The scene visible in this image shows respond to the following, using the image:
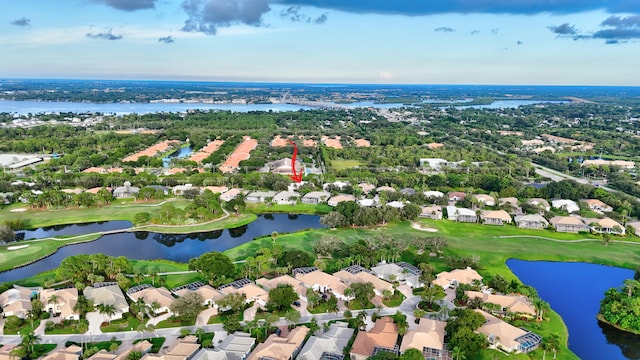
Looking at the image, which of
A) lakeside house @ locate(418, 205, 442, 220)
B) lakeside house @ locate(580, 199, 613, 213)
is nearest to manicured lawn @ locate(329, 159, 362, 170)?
lakeside house @ locate(418, 205, 442, 220)

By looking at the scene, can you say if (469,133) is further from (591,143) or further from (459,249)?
(459,249)

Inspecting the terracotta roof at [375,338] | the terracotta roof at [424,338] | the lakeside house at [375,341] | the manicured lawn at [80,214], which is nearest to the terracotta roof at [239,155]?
the manicured lawn at [80,214]

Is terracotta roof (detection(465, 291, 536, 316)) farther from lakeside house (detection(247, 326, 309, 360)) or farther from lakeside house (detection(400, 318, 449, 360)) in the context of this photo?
lakeside house (detection(247, 326, 309, 360))

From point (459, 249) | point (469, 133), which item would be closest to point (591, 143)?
point (469, 133)

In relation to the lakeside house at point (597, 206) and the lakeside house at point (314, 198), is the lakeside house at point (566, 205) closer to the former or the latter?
the lakeside house at point (597, 206)

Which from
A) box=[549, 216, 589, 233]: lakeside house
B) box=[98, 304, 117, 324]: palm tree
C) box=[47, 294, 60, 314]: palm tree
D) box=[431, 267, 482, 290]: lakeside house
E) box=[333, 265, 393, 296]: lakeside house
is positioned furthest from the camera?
box=[549, 216, 589, 233]: lakeside house

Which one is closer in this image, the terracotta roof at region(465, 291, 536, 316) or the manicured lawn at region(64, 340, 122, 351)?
the manicured lawn at region(64, 340, 122, 351)

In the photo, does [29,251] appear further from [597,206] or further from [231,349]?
[597,206]
